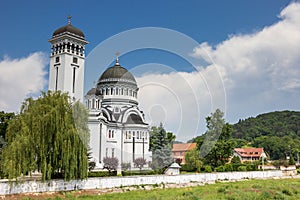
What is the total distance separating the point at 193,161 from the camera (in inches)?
1447

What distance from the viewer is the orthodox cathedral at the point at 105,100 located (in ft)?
117

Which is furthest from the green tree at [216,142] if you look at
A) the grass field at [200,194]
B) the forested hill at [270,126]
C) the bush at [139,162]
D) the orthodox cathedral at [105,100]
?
the forested hill at [270,126]

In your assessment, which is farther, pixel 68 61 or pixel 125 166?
pixel 68 61

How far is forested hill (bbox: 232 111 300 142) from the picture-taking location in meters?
114

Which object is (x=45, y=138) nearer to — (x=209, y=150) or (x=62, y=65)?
(x=62, y=65)

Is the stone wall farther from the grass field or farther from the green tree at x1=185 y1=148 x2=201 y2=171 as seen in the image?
the green tree at x1=185 y1=148 x2=201 y2=171

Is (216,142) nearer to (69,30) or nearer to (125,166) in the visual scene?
(125,166)

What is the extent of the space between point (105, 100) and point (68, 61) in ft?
29.0

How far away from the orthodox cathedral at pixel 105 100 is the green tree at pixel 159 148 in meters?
1.05

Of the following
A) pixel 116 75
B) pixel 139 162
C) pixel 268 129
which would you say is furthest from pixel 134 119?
pixel 268 129

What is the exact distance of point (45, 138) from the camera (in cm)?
1880

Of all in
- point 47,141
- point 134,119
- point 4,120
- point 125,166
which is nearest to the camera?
point 47,141

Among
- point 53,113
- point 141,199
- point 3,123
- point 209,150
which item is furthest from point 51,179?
point 209,150

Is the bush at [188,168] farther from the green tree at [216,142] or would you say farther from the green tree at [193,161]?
the green tree at [216,142]
